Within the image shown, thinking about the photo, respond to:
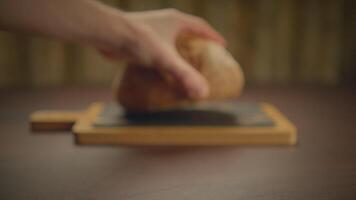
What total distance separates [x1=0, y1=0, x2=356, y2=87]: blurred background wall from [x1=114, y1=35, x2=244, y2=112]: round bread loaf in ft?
2.00

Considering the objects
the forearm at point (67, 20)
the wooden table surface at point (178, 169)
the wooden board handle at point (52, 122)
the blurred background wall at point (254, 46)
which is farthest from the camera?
the blurred background wall at point (254, 46)

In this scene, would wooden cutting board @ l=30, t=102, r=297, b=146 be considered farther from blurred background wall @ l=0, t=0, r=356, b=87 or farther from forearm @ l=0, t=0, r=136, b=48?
blurred background wall @ l=0, t=0, r=356, b=87

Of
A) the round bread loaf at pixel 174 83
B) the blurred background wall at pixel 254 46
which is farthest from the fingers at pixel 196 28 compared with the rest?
the blurred background wall at pixel 254 46

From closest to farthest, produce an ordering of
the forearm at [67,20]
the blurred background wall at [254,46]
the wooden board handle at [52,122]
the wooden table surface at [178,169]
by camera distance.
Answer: the wooden table surface at [178,169]
the forearm at [67,20]
the wooden board handle at [52,122]
the blurred background wall at [254,46]

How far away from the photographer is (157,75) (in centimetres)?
66

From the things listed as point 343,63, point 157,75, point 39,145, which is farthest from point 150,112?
point 343,63

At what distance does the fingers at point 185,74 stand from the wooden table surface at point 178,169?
3.3 inches

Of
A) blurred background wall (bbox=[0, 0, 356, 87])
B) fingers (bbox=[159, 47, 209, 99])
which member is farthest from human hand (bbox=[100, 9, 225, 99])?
blurred background wall (bbox=[0, 0, 356, 87])

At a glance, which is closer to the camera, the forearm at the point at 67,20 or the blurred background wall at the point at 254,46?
the forearm at the point at 67,20

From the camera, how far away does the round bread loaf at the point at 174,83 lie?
66 cm

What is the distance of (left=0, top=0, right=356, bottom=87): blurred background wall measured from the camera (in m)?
1.25

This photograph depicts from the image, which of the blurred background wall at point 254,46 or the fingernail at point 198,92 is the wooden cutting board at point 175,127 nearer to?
the fingernail at point 198,92

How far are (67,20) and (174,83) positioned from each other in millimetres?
146

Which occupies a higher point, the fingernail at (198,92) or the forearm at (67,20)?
the forearm at (67,20)
